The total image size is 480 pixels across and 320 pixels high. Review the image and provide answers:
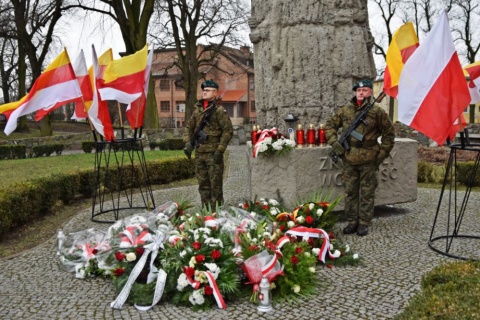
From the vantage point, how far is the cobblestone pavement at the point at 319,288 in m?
3.74

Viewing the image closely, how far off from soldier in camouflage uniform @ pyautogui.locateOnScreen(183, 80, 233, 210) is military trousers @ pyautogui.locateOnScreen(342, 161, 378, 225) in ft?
5.71

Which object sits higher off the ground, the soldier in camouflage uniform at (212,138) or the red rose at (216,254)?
the soldier in camouflage uniform at (212,138)

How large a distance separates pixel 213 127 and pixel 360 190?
2229mm

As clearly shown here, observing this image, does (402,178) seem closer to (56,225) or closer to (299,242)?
(299,242)

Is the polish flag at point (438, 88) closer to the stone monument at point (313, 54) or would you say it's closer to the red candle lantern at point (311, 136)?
the red candle lantern at point (311, 136)

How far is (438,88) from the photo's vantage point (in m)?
4.69

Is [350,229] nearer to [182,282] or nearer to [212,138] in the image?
[212,138]

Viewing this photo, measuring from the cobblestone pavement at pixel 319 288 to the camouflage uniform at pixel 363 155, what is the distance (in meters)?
0.40

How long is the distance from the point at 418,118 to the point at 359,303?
6.69 feet

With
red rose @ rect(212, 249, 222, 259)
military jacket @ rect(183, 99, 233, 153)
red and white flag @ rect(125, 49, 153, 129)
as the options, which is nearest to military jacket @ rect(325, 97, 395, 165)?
military jacket @ rect(183, 99, 233, 153)

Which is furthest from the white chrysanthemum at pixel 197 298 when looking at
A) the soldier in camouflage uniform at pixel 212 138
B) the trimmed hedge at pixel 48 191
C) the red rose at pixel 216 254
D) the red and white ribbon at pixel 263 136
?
the trimmed hedge at pixel 48 191

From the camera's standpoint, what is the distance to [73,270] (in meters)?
4.89

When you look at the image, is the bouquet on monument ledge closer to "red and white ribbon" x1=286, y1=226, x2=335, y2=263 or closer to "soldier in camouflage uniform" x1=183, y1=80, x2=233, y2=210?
"soldier in camouflage uniform" x1=183, y1=80, x2=233, y2=210

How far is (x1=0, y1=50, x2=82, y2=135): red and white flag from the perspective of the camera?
6207 mm
